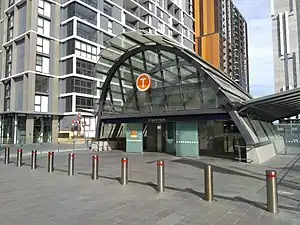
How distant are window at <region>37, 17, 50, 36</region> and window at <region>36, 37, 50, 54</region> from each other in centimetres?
106

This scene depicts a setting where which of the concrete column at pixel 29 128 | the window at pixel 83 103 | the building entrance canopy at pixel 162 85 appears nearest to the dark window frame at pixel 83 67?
the window at pixel 83 103

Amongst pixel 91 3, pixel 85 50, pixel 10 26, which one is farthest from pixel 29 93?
pixel 91 3

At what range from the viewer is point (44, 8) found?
3922 cm

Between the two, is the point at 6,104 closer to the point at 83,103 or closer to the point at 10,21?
the point at 83,103

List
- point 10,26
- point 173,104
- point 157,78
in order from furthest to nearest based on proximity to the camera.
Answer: point 10,26, point 157,78, point 173,104

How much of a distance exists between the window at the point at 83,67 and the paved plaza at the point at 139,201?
31375mm

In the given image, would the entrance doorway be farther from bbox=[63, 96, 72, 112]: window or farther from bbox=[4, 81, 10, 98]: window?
bbox=[4, 81, 10, 98]: window

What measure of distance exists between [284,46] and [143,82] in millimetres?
35453

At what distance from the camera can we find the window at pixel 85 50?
130 feet

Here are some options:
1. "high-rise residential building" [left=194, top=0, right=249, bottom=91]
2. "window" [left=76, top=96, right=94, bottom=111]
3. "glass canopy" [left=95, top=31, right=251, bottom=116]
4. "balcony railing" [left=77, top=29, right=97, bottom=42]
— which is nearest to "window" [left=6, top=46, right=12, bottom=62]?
"balcony railing" [left=77, top=29, right=97, bottom=42]

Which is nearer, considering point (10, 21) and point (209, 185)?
point (209, 185)

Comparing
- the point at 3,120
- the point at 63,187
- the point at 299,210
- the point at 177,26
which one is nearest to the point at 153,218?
the point at 299,210

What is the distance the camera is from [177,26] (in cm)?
6481

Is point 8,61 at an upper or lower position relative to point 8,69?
upper
